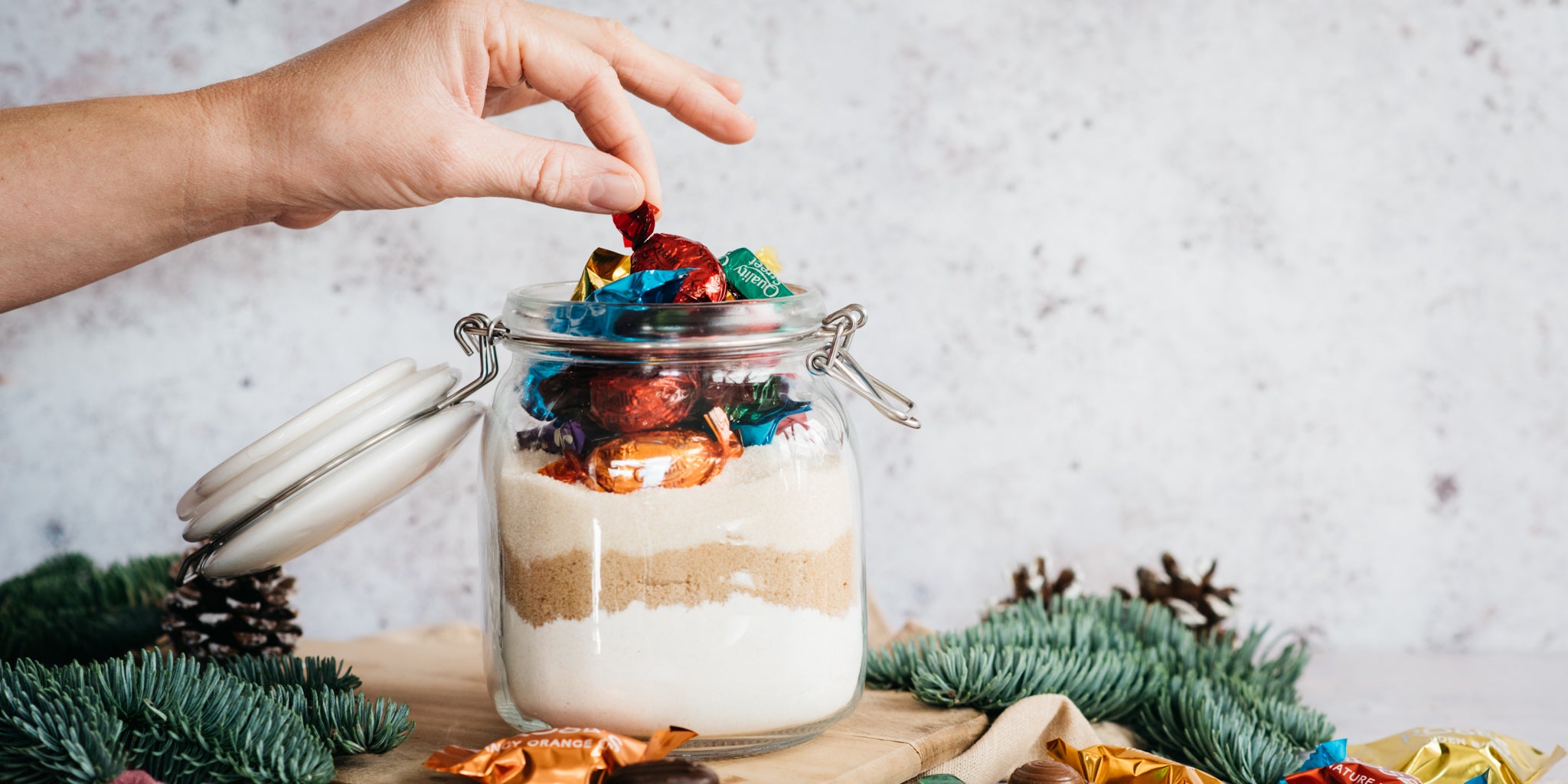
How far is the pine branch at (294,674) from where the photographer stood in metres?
0.81

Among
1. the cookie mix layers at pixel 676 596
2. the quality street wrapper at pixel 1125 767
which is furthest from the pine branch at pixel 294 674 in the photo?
the quality street wrapper at pixel 1125 767

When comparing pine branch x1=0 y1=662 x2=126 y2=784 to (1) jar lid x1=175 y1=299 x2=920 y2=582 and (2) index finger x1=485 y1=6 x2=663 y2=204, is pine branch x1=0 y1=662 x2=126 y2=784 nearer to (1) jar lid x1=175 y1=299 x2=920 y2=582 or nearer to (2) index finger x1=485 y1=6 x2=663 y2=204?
(1) jar lid x1=175 y1=299 x2=920 y2=582

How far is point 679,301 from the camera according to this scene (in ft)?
2.38

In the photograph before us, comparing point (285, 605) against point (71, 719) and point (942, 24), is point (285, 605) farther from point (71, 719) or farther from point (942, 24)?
point (942, 24)

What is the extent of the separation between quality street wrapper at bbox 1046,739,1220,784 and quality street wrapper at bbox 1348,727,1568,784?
0.65 ft

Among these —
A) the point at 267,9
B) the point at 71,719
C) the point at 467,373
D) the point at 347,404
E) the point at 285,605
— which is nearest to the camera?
the point at 71,719

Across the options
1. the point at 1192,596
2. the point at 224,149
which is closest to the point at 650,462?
the point at 224,149

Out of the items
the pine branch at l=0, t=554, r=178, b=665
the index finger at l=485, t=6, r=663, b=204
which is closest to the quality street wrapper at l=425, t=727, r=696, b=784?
the index finger at l=485, t=6, r=663, b=204

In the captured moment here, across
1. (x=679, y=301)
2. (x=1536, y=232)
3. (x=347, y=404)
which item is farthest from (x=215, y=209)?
(x=1536, y=232)

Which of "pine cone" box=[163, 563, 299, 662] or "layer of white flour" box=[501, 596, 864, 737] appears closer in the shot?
"layer of white flour" box=[501, 596, 864, 737]

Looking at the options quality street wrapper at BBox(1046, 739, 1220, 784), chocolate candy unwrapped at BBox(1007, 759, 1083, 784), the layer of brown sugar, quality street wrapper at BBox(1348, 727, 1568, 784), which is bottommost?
quality street wrapper at BBox(1348, 727, 1568, 784)

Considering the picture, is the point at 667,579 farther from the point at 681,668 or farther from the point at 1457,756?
the point at 1457,756

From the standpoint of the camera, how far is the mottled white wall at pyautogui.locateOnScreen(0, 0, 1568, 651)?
4.87 ft

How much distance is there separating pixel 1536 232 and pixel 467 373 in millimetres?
1455
